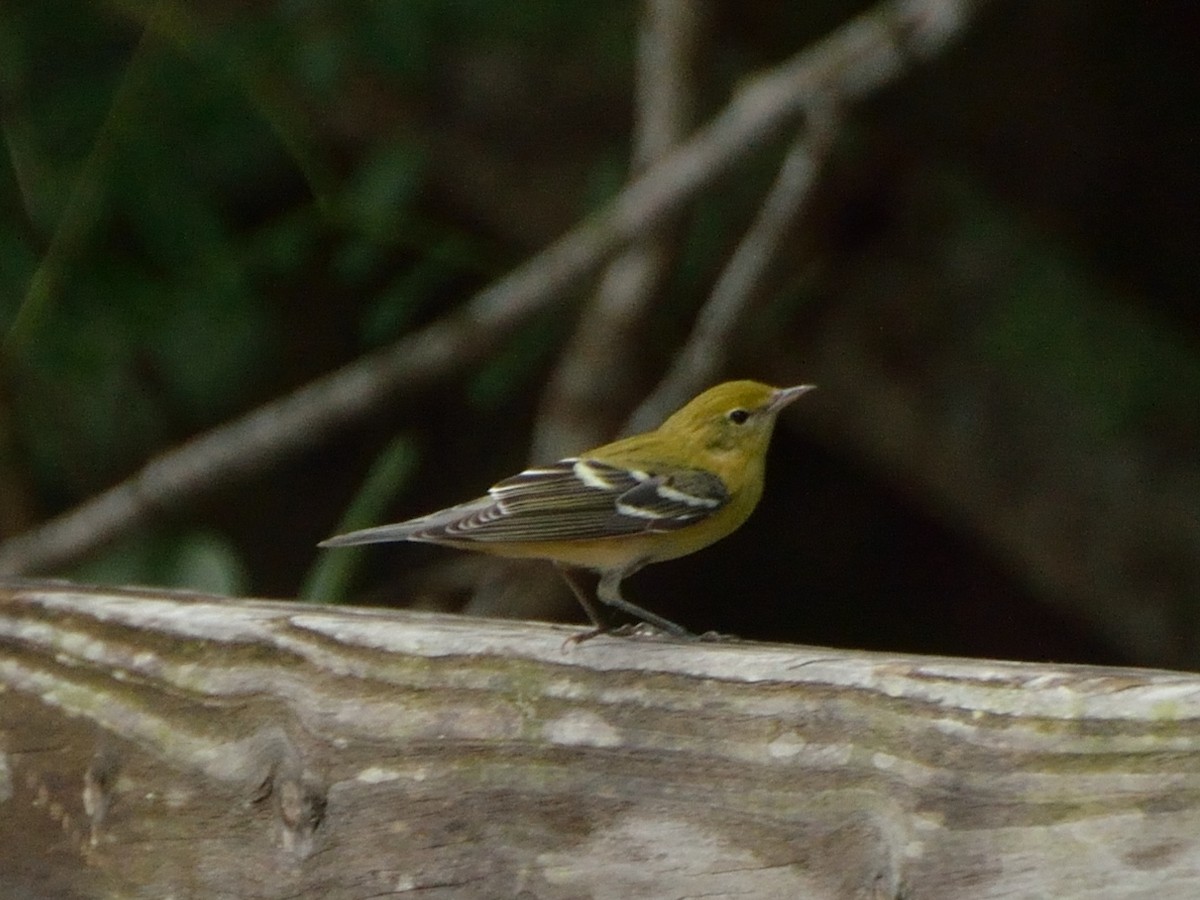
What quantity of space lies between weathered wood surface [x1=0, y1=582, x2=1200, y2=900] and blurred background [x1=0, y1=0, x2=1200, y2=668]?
39.9 inches

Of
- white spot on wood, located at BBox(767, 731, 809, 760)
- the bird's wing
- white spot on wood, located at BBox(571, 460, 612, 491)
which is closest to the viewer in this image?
white spot on wood, located at BBox(767, 731, 809, 760)

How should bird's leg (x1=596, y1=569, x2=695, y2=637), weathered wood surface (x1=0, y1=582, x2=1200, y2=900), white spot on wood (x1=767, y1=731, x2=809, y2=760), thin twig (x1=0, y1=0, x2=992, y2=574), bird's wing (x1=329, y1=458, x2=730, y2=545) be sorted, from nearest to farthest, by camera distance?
weathered wood surface (x1=0, y1=582, x2=1200, y2=900) < white spot on wood (x1=767, y1=731, x2=809, y2=760) < bird's leg (x1=596, y1=569, x2=695, y2=637) < bird's wing (x1=329, y1=458, x2=730, y2=545) < thin twig (x1=0, y1=0, x2=992, y2=574)

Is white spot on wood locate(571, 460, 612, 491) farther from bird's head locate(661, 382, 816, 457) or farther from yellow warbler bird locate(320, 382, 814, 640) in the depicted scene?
bird's head locate(661, 382, 816, 457)

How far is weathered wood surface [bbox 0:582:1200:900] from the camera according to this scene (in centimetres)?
147

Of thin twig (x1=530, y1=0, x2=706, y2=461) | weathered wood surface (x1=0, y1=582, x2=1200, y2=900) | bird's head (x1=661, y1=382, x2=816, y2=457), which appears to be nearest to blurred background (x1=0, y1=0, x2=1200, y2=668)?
thin twig (x1=530, y1=0, x2=706, y2=461)

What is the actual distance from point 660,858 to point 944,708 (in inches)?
12.2

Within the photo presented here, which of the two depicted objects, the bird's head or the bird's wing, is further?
the bird's head

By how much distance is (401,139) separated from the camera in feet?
15.9

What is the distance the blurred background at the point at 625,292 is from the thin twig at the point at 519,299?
0.06 feet

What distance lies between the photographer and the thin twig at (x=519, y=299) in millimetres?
3988

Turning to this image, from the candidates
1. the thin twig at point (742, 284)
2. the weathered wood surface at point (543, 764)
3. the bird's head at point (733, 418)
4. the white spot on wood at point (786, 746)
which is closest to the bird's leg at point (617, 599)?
the bird's head at point (733, 418)

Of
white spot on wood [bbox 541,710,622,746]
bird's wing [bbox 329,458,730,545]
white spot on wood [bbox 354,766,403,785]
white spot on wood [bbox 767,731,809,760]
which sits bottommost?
white spot on wood [bbox 767,731,809,760]

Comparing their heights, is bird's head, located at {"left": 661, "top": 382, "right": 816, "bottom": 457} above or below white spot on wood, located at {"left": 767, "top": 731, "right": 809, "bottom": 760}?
above

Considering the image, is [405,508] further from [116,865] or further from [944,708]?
[944,708]
